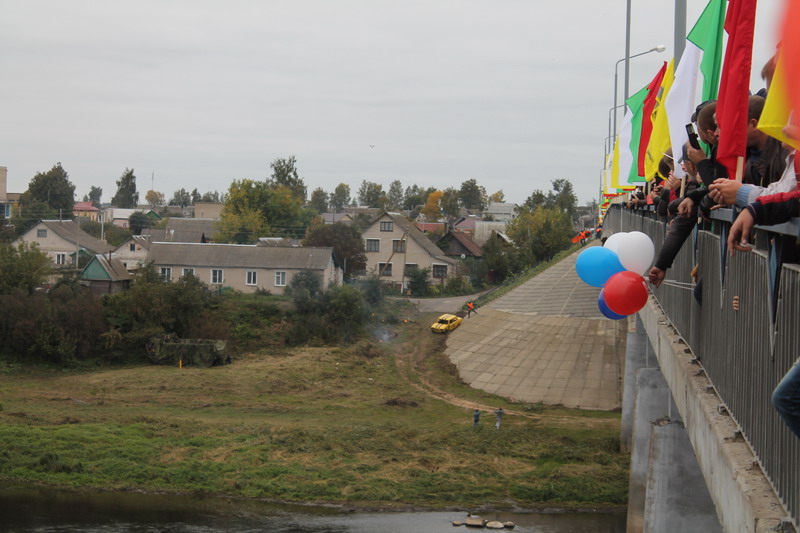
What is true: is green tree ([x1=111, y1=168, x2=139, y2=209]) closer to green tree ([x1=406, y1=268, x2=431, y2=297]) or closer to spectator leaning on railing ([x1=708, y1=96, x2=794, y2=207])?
green tree ([x1=406, y1=268, x2=431, y2=297])

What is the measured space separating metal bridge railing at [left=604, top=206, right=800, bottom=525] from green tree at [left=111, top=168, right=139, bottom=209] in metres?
192

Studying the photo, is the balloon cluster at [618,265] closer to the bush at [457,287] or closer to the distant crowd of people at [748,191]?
the distant crowd of people at [748,191]

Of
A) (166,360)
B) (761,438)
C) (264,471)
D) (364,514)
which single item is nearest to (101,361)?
(166,360)

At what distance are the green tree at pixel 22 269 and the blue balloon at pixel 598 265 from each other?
50179mm

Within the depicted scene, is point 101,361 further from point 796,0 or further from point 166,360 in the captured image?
point 796,0

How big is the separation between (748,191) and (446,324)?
52956 mm

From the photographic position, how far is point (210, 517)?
93.7ft

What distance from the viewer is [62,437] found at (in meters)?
35.1

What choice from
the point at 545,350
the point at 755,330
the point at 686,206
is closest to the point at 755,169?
the point at 686,206

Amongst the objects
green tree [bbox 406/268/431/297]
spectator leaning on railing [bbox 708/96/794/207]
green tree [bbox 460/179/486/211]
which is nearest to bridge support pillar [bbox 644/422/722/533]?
spectator leaning on railing [bbox 708/96/794/207]

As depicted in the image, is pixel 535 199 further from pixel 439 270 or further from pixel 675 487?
pixel 675 487

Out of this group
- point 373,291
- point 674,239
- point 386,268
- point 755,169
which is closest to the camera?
point 755,169

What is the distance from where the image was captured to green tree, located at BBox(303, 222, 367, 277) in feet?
260

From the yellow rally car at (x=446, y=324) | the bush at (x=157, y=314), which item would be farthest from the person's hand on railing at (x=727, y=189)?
the yellow rally car at (x=446, y=324)
